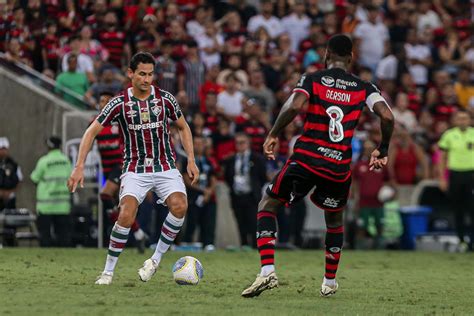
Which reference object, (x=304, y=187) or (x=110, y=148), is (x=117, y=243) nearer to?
(x=304, y=187)

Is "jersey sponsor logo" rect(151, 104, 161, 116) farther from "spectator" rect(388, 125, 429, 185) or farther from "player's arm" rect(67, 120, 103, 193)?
"spectator" rect(388, 125, 429, 185)

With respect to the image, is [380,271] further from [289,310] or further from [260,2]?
[260,2]

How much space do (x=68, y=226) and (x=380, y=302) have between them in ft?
36.7

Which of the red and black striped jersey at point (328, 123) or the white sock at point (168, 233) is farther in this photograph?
the white sock at point (168, 233)

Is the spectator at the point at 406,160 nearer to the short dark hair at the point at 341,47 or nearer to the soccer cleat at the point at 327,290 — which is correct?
the soccer cleat at the point at 327,290

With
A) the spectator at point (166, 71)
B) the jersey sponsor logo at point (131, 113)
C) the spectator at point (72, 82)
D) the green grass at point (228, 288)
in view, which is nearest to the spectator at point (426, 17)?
the spectator at point (166, 71)

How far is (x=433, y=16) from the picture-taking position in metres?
27.9

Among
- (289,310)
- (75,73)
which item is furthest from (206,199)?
(289,310)

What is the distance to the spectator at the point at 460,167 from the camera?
69.2 ft

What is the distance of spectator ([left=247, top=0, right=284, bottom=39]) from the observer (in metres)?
25.9

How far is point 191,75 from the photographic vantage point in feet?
76.3

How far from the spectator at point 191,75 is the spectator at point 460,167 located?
16.1 feet

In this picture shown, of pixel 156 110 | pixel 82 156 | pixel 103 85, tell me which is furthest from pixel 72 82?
pixel 82 156

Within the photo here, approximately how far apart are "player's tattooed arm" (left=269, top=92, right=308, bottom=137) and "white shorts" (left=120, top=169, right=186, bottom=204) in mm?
2277
